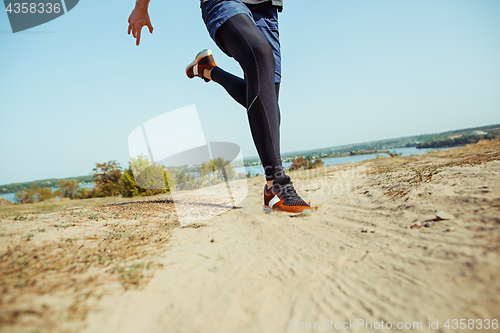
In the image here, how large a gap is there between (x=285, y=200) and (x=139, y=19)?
7.28 ft

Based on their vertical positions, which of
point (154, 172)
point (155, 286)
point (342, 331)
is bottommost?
point (342, 331)

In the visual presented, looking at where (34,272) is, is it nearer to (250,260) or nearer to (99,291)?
(99,291)

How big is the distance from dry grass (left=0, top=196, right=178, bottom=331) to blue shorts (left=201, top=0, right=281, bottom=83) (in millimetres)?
1485

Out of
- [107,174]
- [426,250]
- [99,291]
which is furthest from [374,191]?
[107,174]

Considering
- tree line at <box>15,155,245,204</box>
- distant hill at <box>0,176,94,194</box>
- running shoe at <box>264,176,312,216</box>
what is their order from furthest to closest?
distant hill at <box>0,176,94,194</box>
tree line at <box>15,155,245,204</box>
running shoe at <box>264,176,312,216</box>

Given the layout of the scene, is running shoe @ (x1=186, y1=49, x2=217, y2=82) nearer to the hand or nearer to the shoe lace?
the hand

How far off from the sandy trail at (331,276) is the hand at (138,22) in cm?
208

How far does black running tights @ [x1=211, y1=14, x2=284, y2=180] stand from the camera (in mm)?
1662

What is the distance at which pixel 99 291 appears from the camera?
2.55 feet

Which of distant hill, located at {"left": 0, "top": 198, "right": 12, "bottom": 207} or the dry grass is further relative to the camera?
distant hill, located at {"left": 0, "top": 198, "right": 12, "bottom": 207}

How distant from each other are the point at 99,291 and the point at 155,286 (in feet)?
0.55

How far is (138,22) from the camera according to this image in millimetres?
2375

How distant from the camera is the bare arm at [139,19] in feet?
7.53

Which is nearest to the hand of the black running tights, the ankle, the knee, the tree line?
the ankle
